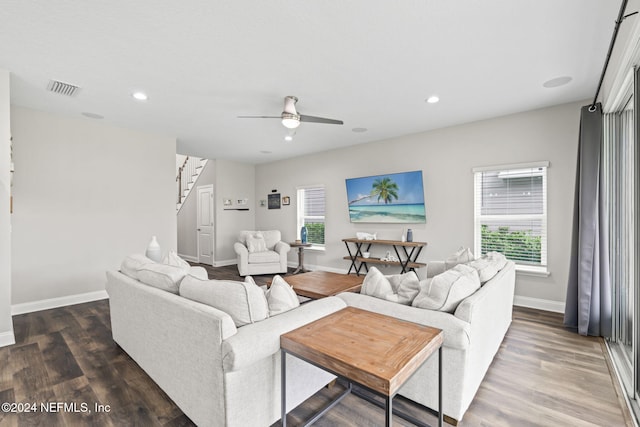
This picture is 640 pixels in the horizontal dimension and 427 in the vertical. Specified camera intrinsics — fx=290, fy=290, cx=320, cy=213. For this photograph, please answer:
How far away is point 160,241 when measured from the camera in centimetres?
506

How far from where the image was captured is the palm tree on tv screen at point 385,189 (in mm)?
5281

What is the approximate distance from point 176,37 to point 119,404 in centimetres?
272

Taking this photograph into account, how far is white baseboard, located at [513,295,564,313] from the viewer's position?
12.3 feet

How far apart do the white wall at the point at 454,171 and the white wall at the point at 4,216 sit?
4.72 m

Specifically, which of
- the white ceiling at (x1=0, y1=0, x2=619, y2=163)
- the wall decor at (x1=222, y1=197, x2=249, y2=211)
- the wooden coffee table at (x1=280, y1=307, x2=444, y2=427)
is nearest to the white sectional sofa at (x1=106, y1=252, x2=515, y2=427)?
the wooden coffee table at (x1=280, y1=307, x2=444, y2=427)

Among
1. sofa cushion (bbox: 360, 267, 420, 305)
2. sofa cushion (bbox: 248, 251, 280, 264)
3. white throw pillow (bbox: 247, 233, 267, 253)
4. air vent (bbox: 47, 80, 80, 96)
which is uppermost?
air vent (bbox: 47, 80, 80, 96)

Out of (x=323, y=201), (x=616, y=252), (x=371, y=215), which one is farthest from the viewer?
(x=323, y=201)

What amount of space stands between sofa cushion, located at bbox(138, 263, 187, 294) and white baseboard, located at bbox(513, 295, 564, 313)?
4.30 metres

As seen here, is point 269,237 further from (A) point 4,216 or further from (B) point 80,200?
(A) point 4,216

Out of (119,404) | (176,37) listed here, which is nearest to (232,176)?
(176,37)

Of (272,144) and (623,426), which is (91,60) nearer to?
(272,144)

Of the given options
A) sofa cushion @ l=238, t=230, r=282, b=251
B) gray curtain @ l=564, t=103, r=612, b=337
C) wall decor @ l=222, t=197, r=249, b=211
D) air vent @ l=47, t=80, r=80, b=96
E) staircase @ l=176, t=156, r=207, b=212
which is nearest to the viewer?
gray curtain @ l=564, t=103, r=612, b=337

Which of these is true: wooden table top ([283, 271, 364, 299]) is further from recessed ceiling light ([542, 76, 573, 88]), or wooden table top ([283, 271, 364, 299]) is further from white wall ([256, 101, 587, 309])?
recessed ceiling light ([542, 76, 573, 88])

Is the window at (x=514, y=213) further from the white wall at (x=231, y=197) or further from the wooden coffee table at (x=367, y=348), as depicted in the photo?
the white wall at (x=231, y=197)
